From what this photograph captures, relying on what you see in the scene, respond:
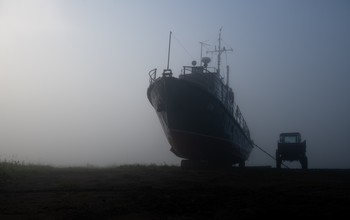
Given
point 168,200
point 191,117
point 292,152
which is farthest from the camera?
point 292,152

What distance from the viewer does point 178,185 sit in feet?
34.9

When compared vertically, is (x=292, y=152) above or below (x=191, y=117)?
below

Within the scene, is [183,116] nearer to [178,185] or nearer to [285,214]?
[178,185]

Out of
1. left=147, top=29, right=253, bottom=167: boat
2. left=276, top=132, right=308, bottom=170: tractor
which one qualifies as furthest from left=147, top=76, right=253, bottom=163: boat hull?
left=276, top=132, right=308, bottom=170: tractor

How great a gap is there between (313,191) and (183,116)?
34.5ft

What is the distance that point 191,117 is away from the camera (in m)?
18.9

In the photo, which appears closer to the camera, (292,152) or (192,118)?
(192,118)

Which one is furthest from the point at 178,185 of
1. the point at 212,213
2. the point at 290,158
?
the point at 290,158

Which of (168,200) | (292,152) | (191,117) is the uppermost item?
(191,117)

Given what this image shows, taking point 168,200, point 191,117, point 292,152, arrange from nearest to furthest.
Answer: point 168,200, point 191,117, point 292,152

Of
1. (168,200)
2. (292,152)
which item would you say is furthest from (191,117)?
(168,200)

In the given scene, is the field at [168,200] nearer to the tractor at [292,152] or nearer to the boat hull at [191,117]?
the boat hull at [191,117]

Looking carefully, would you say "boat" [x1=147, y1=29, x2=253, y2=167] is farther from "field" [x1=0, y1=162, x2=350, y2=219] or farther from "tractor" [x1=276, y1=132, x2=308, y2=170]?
"field" [x1=0, y1=162, x2=350, y2=219]

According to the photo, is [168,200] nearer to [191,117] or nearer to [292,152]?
[191,117]
